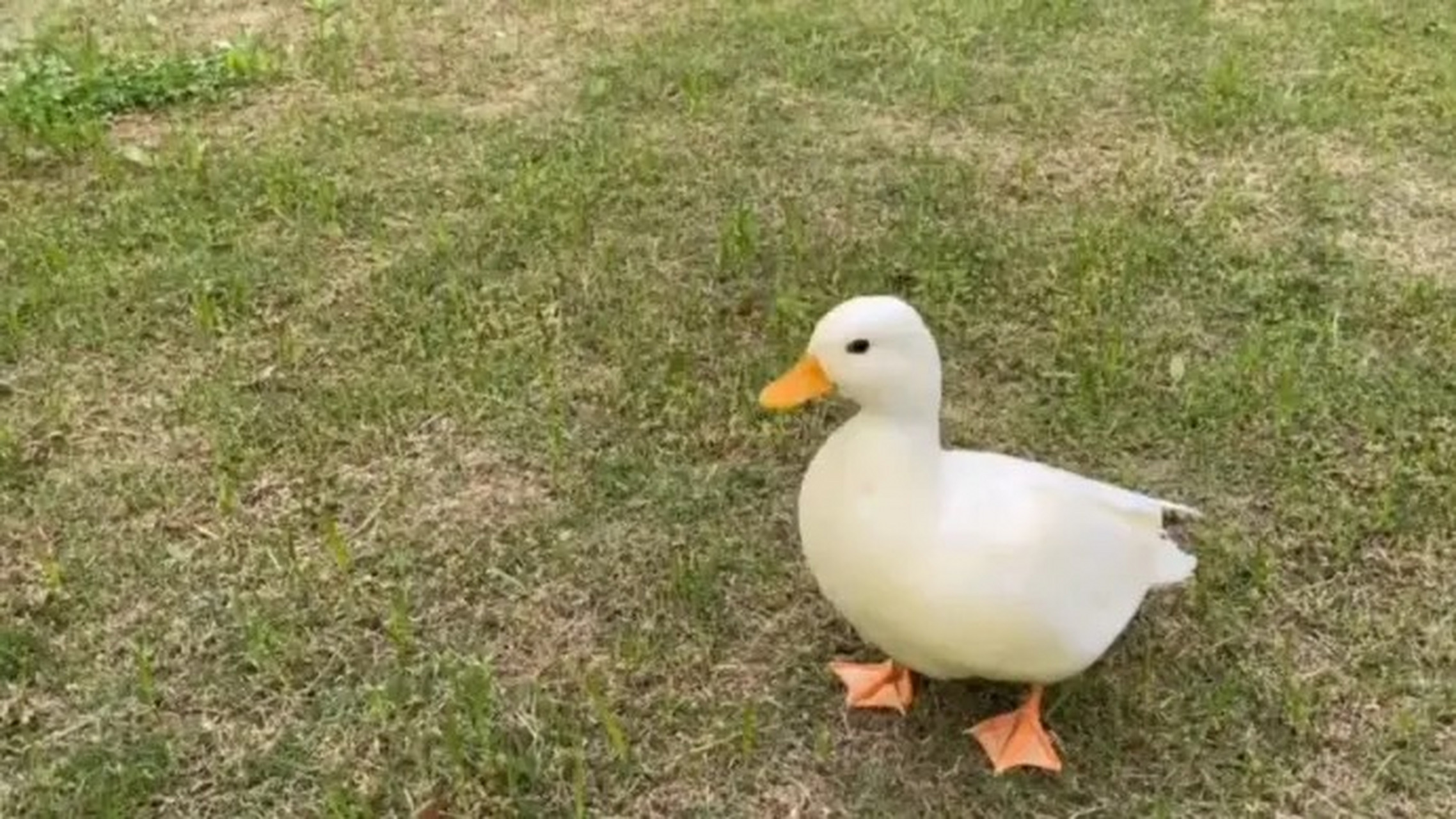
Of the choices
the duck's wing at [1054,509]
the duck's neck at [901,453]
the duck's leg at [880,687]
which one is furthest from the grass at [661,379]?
the duck's neck at [901,453]

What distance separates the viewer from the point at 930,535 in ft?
6.91

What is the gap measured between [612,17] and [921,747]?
2.52 meters

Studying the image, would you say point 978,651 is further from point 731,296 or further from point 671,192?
point 671,192

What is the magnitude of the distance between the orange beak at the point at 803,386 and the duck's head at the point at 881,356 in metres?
0.02

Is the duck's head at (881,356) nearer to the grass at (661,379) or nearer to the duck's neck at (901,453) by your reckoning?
the duck's neck at (901,453)

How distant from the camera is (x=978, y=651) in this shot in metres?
2.12

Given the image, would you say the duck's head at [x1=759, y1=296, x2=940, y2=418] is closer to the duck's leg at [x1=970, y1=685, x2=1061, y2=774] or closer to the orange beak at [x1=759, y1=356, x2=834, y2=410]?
the orange beak at [x1=759, y1=356, x2=834, y2=410]

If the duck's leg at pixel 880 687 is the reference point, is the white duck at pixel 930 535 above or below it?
above

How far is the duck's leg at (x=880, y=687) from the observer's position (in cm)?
237

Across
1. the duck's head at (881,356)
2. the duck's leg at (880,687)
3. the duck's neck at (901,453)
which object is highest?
the duck's head at (881,356)

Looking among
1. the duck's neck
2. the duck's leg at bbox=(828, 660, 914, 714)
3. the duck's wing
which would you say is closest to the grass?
the duck's leg at bbox=(828, 660, 914, 714)

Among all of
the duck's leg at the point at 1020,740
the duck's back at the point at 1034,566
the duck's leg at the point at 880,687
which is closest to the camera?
the duck's back at the point at 1034,566

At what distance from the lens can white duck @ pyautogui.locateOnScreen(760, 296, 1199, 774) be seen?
6.88 ft

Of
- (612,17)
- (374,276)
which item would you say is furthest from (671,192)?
Result: (612,17)
